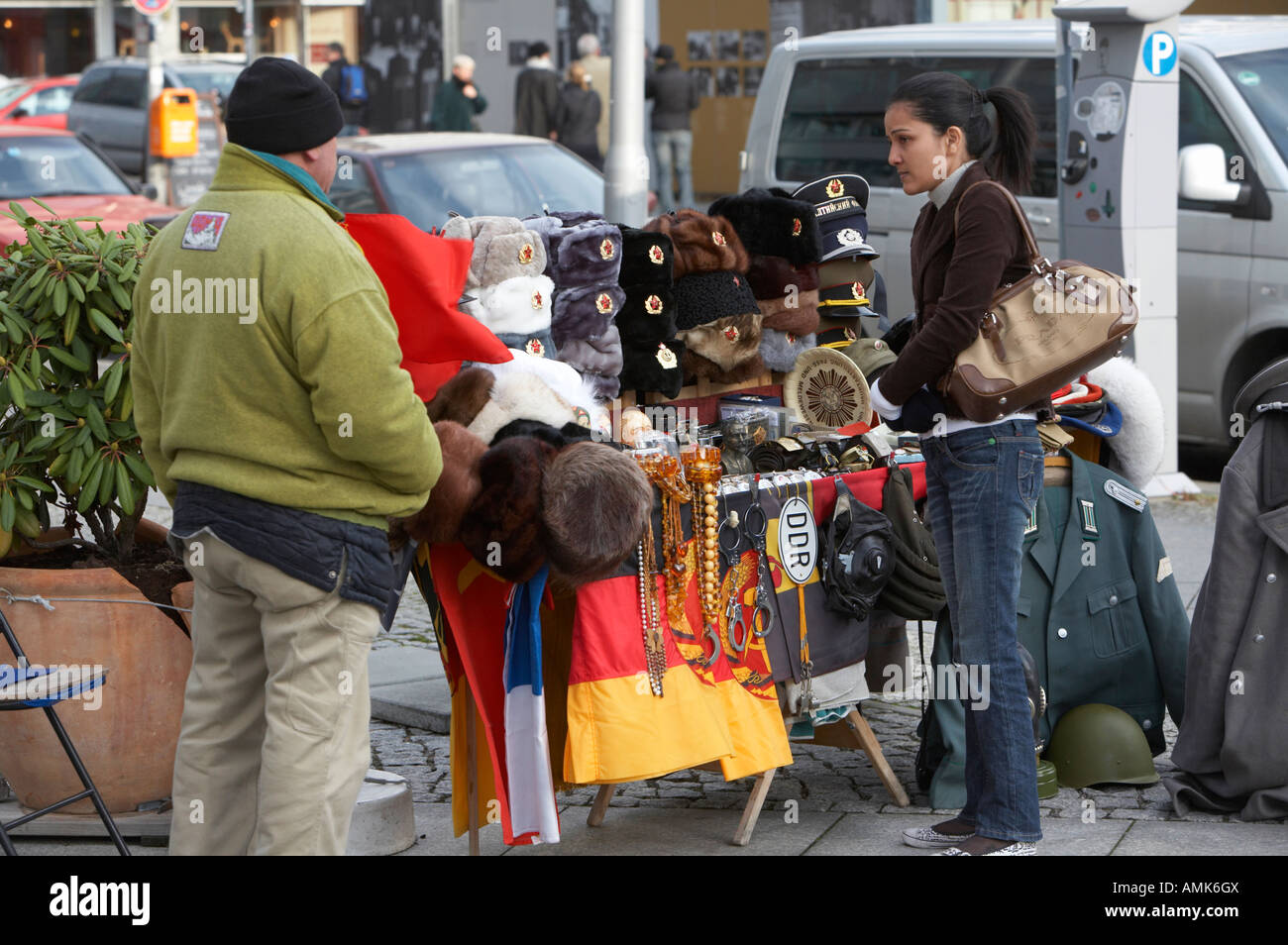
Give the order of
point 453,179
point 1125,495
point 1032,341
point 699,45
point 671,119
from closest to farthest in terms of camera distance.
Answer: point 1032,341
point 1125,495
point 453,179
point 671,119
point 699,45

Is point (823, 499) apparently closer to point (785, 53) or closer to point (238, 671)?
point (238, 671)

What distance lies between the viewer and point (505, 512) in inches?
157

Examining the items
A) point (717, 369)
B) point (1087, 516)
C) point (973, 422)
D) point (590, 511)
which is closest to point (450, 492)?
point (590, 511)

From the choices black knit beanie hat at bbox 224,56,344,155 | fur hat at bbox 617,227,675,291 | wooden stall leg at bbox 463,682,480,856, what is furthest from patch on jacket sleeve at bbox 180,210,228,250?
fur hat at bbox 617,227,675,291

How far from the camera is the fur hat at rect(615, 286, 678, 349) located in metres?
5.06

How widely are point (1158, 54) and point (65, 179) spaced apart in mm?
8566

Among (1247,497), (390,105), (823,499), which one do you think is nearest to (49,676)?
(823,499)

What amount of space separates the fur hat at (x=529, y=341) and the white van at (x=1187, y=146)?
4.38 metres

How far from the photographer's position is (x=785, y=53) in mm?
10648

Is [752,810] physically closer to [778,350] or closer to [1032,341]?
[1032,341]

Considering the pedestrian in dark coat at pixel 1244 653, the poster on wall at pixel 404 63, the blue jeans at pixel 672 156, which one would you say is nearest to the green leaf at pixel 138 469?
the pedestrian in dark coat at pixel 1244 653

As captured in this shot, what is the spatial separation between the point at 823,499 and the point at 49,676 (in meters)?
2.10

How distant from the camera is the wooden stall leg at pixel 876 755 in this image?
482 cm
